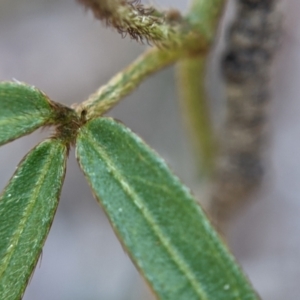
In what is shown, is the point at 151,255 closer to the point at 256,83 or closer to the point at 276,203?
the point at 256,83

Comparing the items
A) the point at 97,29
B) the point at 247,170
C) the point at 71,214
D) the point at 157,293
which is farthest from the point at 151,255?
the point at 97,29

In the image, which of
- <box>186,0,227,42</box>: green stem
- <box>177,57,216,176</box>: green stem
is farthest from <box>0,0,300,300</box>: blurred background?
<box>186,0,227,42</box>: green stem

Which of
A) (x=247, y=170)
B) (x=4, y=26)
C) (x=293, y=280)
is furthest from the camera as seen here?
(x=4, y=26)

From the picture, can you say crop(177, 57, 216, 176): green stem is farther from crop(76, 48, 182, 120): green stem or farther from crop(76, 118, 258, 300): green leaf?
crop(76, 118, 258, 300): green leaf

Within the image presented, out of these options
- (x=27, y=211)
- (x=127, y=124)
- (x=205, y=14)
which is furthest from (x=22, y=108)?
(x=127, y=124)

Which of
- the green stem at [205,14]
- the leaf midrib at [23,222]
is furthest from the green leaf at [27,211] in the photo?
the green stem at [205,14]
